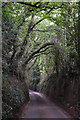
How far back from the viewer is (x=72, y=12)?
26.6 feet

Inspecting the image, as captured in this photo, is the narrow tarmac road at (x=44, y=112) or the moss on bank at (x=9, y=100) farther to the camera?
the narrow tarmac road at (x=44, y=112)

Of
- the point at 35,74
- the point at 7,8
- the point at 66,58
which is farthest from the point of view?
the point at 35,74

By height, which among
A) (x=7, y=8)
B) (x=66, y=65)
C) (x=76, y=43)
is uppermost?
(x=7, y=8)

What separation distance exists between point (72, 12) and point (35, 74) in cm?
2864

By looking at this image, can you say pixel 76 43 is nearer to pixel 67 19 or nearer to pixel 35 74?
pixel 67 19

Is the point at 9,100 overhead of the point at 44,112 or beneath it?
overhead

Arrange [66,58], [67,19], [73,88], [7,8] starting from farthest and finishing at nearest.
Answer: [66,58] < [73,88] < [67,19] < [7,8]

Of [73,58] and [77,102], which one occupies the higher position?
[73,58]

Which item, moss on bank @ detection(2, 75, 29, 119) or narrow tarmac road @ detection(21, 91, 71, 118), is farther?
narrow tarmac road @ detection(21, 91, 71, 118)

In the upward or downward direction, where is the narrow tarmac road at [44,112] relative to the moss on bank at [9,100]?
downward

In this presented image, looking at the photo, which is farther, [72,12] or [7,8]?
[72,12]

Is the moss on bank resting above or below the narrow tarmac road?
above

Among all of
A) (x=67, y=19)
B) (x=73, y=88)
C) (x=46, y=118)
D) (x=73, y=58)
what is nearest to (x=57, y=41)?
(x=73, y=58)

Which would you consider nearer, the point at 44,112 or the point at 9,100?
the point at 9,100
